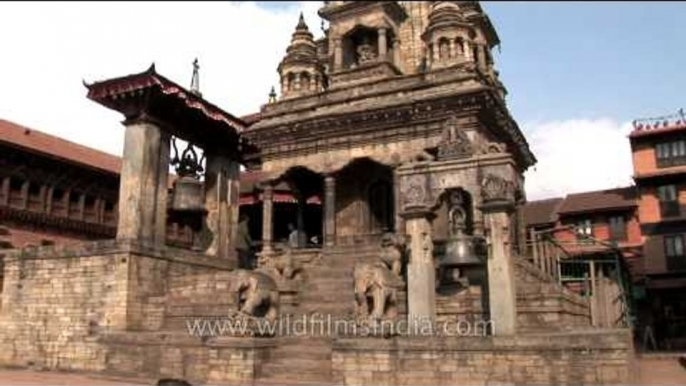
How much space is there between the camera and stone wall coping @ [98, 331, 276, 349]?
13336mm

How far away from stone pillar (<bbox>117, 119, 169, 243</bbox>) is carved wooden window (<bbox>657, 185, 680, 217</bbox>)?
100 ft

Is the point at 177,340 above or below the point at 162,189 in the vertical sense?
below

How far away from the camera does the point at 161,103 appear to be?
19562 mm

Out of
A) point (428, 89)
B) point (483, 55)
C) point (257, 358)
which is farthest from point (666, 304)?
point (257, 358)

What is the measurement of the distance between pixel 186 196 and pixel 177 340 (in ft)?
21.9

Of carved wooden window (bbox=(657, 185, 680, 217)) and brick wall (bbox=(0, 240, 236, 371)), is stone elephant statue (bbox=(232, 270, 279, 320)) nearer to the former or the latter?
brick wall (bbox=(0, 240, 236, 371))

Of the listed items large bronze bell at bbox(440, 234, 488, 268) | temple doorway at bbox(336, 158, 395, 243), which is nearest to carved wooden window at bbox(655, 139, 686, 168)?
temple doorway at bbox(336, 158, 395, 243)

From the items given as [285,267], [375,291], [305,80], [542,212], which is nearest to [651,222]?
[542,212]

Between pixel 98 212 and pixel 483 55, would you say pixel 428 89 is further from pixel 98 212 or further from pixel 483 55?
pixel 98 212

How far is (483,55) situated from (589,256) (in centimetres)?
961

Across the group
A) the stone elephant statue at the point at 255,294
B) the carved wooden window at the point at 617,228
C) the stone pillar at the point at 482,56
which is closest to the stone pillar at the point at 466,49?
the stone pillar at the point at 482,56

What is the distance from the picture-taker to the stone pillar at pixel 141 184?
18.7m

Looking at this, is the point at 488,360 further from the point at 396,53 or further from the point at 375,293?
the point at 396,53

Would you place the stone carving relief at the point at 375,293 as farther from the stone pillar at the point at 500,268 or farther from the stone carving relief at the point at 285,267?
the stone carving relief at the point at 285,267
